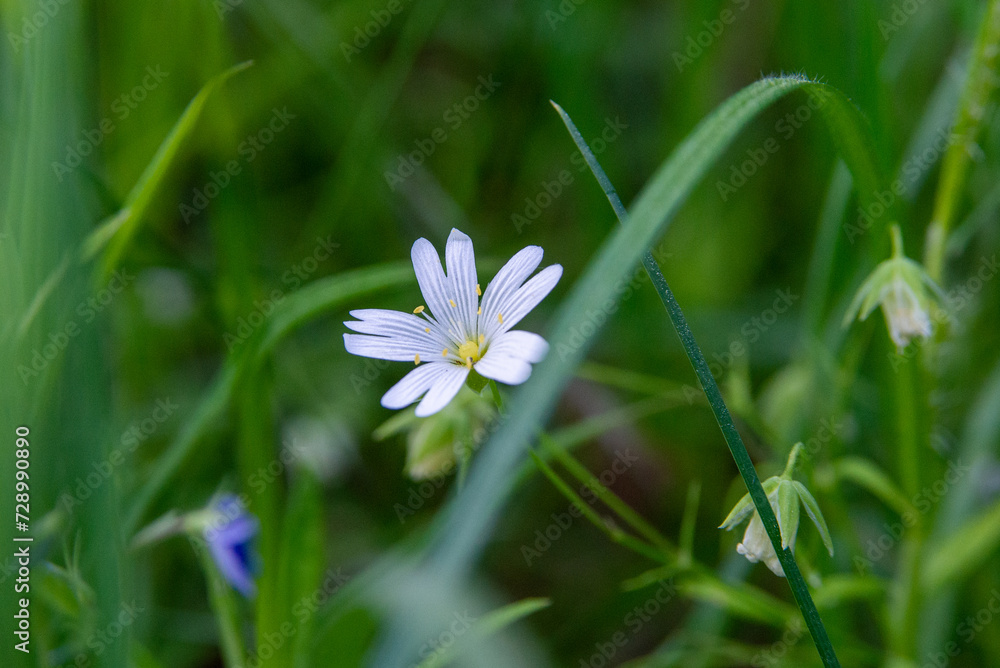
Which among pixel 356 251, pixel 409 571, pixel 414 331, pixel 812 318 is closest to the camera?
pixel 414 331

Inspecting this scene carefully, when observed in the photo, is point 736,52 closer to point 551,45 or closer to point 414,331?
point 551,45

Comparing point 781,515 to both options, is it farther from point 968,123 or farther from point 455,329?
point 968,123

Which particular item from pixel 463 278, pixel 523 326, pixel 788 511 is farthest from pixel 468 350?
pixel 523 326

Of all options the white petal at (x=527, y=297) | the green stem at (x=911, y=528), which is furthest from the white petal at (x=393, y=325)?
the green stem at (x=911, y=528)

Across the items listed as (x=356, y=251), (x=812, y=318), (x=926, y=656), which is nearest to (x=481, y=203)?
(x=356, y=251)

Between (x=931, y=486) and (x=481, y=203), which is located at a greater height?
(x=481, y=203)

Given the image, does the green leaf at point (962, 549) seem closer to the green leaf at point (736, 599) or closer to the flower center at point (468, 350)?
the green leaf at point (736, 599)

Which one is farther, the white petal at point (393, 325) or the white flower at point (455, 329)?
the white petal at point (393, 325)
